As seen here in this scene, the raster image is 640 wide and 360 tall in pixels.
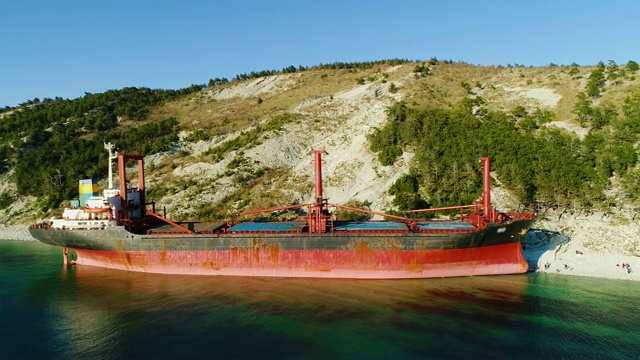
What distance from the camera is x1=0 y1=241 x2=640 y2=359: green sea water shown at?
17.0m

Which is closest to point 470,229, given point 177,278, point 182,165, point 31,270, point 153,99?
point 177,278

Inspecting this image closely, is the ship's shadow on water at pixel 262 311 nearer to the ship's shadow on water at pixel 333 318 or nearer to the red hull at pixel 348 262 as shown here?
the ship's shadow on water at pixel 333 318

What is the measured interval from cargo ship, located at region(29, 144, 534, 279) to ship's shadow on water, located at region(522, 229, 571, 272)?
2.13 meters

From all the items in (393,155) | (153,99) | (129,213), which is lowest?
(129,213)

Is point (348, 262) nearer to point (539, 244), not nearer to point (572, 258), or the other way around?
point (539, 244)

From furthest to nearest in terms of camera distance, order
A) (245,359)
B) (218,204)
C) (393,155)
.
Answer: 1. (393,155)
2. (218,204)
3. (245,359)

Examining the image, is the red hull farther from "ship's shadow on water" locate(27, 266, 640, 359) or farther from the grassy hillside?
the grassy hillside

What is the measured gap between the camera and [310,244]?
84.0ft

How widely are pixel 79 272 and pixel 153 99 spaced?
3050 inches

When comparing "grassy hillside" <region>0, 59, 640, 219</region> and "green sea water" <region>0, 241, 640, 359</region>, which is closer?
"green sea water" <region>0, 241, 640, 359</region>

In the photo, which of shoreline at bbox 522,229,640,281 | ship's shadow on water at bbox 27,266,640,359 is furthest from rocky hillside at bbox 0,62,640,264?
ship's shadow on water at bbox 27,266,640,359

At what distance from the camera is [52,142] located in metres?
68.4

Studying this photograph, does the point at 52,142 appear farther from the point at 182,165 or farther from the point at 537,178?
the point at 537,178

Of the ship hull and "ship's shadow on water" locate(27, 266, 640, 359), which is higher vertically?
the ship hull
